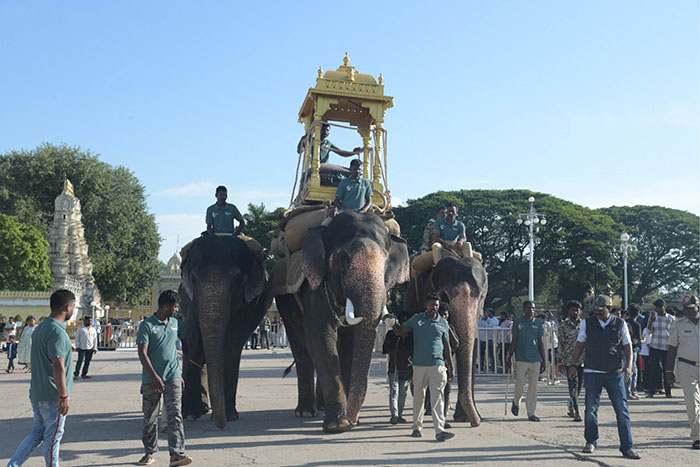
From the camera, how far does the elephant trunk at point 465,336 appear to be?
8.94 meters

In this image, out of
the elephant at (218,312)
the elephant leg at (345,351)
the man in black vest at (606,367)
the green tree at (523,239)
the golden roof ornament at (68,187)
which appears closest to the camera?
the man in black vest at (606,367)

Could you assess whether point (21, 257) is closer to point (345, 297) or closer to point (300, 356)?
point (300, 356)

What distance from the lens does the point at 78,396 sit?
13.4 metres

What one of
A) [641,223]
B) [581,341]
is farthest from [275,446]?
[641,223]

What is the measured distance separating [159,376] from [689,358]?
607cm

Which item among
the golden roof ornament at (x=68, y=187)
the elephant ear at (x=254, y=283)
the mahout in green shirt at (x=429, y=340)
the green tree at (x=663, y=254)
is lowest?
the mahout in green shirt at (x=429, y=340)

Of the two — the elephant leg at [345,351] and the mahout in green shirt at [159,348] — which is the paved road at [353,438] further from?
the mahout in green shirt at [159,348]

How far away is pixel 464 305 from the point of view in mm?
9180

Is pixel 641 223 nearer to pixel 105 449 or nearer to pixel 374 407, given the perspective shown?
A: pixel 374 407

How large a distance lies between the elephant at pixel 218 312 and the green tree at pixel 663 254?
48040mm

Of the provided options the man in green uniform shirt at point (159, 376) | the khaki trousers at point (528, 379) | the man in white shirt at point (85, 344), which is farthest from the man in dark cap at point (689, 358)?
Answer: the man in white shirt at point (85, 344)

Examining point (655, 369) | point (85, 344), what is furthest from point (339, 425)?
point (85, 344)

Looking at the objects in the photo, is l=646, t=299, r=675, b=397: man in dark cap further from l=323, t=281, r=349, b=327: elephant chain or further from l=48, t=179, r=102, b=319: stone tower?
l=48, t=179, r=102, b=319: stone tower

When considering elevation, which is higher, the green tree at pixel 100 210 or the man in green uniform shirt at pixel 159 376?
the green tree at pixel 100 210
